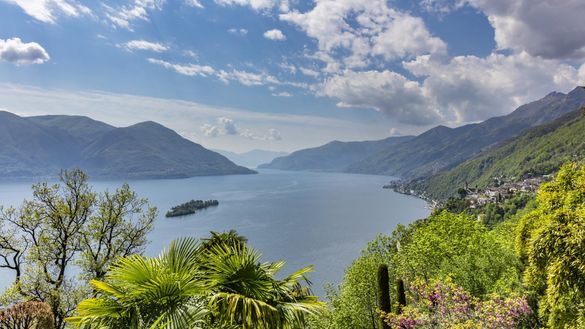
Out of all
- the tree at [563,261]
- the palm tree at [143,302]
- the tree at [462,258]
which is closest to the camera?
the palm tree at [143,302]

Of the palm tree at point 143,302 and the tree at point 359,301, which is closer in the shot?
the palm tree at point 143,302

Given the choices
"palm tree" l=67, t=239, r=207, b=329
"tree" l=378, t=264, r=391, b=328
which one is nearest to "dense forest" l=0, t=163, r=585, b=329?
"palm tree" l=67, t=239, r=207, b=329

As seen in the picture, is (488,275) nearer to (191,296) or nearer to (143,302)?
(191,296)

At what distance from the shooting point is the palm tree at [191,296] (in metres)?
5.61

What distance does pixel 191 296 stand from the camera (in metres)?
5.99

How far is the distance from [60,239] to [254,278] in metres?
21.7

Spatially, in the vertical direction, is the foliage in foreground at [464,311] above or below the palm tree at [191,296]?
below

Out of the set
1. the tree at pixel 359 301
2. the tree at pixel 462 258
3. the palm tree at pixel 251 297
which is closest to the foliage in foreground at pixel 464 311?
the tree at pixel 462 258

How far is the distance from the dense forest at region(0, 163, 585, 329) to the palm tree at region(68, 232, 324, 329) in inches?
0.8

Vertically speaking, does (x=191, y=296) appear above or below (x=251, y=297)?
above

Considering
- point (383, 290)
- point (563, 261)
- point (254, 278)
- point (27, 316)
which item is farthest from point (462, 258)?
point (27, 316)

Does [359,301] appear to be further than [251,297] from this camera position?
Yes

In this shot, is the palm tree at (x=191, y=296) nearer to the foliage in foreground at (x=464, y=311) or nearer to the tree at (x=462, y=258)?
the foliage in foreground at (x=464, y=311)

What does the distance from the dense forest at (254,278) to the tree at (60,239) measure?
79 millimetres
